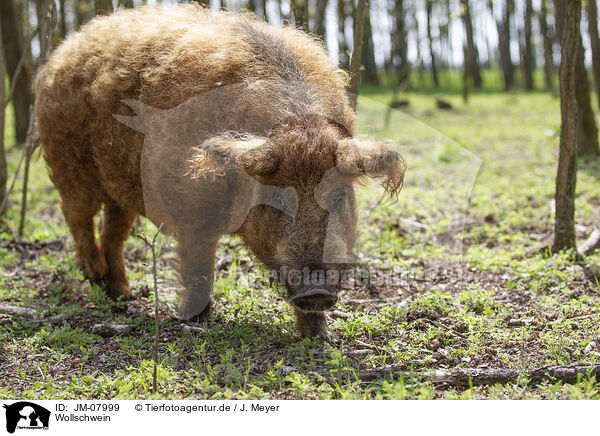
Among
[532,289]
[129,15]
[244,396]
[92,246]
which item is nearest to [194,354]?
[244,396]

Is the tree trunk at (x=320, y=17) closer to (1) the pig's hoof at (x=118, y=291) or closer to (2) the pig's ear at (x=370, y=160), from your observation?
(2) the pig's ear at (x=370, y=160)

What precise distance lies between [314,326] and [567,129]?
302 centimetres

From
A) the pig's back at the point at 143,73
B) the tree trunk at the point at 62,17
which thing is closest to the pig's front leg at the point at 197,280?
the pig's back at the point at 143,73

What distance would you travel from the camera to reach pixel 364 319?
4090mm

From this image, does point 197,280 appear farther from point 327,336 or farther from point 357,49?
point 357,49

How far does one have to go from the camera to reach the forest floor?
3236 mm

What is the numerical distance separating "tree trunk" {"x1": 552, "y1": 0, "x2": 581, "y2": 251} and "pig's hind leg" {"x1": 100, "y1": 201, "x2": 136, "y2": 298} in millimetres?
4129

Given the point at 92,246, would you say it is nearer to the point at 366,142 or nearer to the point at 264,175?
the point at 264,175

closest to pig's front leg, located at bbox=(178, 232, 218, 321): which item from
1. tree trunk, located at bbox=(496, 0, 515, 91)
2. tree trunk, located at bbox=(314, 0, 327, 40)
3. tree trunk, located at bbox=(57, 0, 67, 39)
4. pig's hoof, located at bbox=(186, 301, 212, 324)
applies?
pig's hoof, located at bbox=(186, 301, 212, 324)

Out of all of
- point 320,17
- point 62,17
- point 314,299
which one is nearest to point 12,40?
point 62,17

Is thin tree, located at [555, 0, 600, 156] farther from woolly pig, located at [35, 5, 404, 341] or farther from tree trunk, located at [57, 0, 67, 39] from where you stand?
tree trunk, located at [57, 0, 67, 39]

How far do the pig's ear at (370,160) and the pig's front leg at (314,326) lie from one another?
1065mm

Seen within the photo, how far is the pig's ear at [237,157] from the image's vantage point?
3402mm

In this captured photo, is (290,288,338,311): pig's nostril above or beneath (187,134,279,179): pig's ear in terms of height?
beneath
